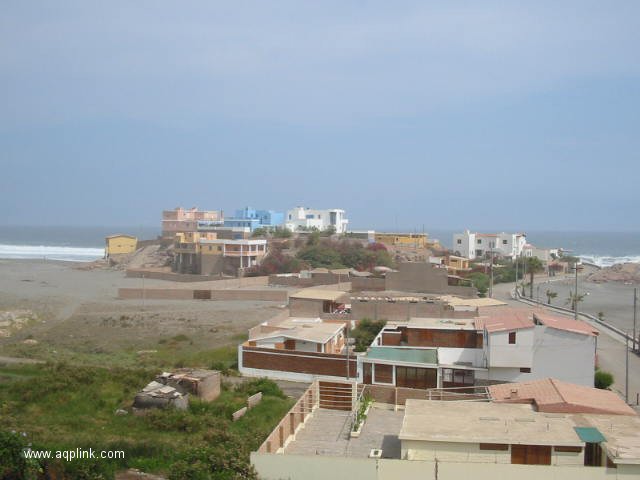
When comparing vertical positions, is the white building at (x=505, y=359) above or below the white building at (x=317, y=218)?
below

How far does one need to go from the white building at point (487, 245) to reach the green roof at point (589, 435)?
231 feet

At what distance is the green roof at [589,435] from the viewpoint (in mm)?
11328

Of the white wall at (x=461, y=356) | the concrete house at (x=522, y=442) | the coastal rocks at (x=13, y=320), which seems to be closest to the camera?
the concrete house at (x=522, y=442)

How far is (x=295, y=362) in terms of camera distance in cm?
2356

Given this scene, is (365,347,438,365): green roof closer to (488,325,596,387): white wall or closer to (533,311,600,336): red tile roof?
(488,325,596,387): white wall

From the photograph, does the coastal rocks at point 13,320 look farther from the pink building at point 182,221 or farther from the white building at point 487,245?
the white building at point 487,245

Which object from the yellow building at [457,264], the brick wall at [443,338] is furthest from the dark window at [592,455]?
the yellow building at [457,264]

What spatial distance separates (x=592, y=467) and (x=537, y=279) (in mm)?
62333

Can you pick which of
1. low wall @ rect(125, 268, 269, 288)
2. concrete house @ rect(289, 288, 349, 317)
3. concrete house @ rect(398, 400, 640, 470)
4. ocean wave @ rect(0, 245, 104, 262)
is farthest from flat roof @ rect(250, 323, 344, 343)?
ocean wave @ rect(0, 245, 104, 262)

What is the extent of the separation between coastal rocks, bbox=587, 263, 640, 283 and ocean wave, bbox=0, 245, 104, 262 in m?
70.5

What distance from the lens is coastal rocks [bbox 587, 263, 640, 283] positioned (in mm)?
71500

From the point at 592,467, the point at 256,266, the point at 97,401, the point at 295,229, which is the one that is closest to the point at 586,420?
the point at 592,467

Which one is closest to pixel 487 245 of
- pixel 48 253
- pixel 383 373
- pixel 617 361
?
pixel 617 361

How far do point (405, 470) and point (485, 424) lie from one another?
2.18 metres
